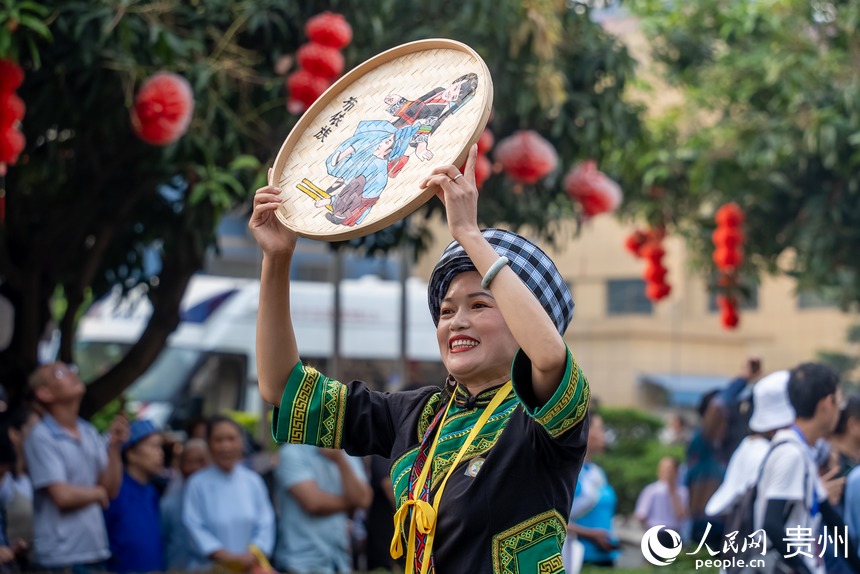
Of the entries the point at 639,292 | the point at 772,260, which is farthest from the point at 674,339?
the point at 772,260

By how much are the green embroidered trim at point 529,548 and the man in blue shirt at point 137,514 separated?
4.62 metres

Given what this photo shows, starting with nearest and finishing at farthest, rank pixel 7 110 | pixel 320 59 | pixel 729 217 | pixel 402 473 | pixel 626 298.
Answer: pixel 402 473 < pixel 7 110 < pixel 320 59 < pixel 729 217 < pixel 626 298

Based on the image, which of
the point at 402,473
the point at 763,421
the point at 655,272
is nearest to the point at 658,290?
the point at 655,272

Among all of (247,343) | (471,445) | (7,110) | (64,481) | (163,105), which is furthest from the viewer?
(247,343)

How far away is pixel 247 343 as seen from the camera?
14.7 meters

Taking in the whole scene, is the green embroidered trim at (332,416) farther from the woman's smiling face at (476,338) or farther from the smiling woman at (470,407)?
the woman's smiling face at (476,338)

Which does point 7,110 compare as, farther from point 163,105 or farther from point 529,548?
point 529,548

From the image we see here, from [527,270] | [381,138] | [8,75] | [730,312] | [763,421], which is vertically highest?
[8,75]

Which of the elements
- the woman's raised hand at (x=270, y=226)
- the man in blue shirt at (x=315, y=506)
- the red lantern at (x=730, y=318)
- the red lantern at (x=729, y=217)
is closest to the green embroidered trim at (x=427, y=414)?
the woman's raised hand at (x=270, y=226)

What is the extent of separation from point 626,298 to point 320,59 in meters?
20.2

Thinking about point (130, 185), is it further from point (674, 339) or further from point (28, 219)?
point (674, 339)

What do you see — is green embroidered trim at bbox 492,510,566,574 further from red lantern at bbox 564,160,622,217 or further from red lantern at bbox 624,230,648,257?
red lantern at bbox 624,230,648,257

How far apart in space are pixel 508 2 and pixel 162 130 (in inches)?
86.6

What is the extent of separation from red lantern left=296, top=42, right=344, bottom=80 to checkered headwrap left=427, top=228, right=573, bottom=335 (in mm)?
3841
